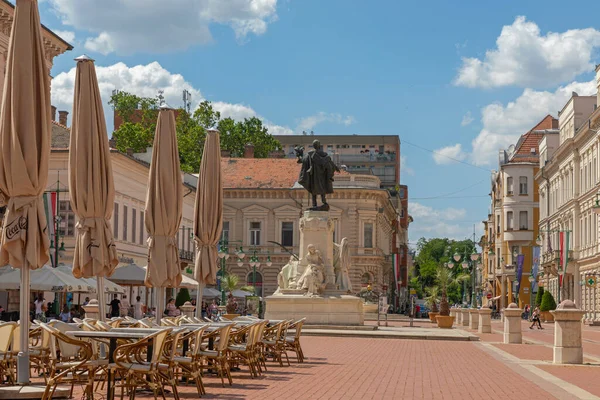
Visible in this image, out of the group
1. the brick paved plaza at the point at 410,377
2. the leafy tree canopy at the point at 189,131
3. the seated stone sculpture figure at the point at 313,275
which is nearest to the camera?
the brick paved plaza at the point at 410,377

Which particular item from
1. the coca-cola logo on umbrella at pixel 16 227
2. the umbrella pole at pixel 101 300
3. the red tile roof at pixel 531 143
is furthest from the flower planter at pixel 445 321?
the red tile roof at pixel 531 143

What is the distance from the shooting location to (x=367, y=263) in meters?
86.7

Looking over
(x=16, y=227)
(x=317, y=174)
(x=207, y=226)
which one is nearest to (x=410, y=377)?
(x=16, y=227)

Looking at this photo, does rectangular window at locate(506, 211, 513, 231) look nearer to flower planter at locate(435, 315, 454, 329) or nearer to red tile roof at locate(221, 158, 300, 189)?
red tile roof at locate(221, 158, 300, 189)

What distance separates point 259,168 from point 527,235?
26541mm

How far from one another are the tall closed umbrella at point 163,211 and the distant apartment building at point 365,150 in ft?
353

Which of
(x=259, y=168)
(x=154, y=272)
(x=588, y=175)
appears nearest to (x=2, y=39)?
(x=154, y=272)

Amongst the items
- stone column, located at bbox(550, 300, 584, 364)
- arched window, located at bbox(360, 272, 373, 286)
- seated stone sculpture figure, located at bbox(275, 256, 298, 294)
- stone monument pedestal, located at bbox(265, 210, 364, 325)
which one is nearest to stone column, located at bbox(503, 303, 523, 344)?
stone monument pedestal, located at bbox(265, 210, 364, 325)

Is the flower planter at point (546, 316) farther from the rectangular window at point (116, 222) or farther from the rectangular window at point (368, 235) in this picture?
the rectangular window at point (116, 222)

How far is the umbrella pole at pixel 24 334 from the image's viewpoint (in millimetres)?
11500

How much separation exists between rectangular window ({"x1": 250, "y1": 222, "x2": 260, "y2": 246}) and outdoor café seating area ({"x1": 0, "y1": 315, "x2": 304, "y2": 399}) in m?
68.4

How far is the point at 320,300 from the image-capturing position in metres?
33.9

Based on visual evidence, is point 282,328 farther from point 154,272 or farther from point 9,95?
point 9,95

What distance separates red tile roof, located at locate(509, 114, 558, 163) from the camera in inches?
3854
